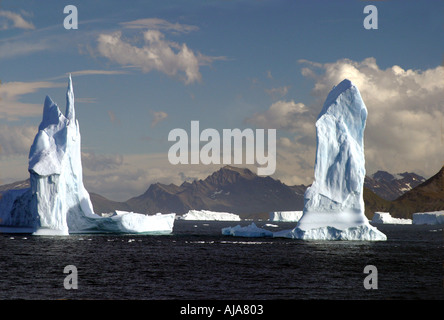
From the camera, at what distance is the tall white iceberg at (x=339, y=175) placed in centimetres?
4844

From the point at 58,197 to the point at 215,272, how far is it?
24804 mm

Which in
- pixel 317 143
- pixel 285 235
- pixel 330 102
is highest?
pixel 330 102

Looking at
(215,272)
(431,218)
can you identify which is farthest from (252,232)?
(431,218)

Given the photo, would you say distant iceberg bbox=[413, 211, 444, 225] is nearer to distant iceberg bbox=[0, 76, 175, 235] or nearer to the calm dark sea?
distant iceberg bbox=[0, 76, 175, 235]

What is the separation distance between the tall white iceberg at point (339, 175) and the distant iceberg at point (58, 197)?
2040 cm

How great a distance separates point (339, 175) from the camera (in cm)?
4928

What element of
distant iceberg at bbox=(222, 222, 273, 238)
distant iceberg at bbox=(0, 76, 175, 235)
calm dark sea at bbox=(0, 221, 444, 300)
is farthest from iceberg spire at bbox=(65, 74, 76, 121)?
distant iceberg at bbox=(222, 222, 273, 238)

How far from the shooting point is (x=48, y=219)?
50875 mm

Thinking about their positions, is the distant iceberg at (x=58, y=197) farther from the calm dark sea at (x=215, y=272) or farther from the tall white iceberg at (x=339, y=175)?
the tall white iceberg at (x=339, y=175)

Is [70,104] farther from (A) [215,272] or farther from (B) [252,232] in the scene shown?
(A) [215,272]
